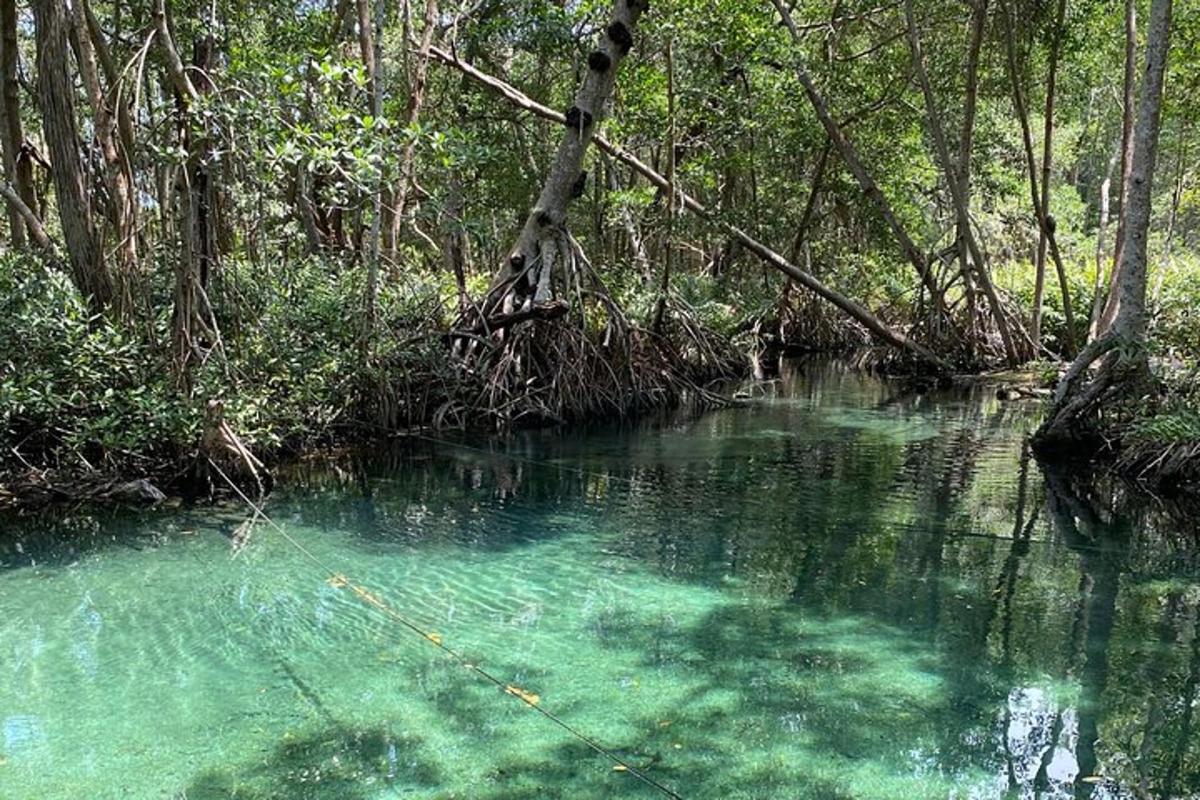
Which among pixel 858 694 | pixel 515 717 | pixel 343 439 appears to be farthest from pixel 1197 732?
pixel 343 439

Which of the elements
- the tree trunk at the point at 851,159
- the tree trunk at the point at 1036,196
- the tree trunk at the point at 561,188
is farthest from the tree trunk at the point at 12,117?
the tree trunk at the point at 1036,196

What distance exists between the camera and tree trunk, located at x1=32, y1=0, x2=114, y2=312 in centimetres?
592

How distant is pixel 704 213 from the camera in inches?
470

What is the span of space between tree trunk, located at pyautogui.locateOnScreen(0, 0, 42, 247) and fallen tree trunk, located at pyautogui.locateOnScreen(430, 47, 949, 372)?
155 inches

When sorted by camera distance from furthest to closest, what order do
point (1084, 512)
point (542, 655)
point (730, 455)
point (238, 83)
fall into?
point (730, 455) < point (1084, 512) < point (238, 83) < point (542, 655)

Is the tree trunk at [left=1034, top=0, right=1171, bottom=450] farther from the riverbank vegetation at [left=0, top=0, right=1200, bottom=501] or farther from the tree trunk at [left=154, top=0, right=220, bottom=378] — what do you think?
the tree trunk at [left=154, top=0, right=220, bottom=378]

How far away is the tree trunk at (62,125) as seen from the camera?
5.92 meters

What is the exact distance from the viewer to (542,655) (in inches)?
146

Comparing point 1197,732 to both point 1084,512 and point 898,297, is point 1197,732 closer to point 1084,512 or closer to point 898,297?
point 1084,512

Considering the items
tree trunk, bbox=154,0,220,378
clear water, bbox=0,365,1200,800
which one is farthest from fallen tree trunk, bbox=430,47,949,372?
clear water, bbox=0,365,1200,800

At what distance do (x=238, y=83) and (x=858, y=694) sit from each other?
486 cm

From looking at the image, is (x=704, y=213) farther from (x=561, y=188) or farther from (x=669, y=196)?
(x=561, y=188)

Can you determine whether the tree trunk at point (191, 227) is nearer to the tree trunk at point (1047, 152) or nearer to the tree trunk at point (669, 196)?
the tree trunk at point (669, 196)

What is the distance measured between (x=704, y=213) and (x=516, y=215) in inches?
179
